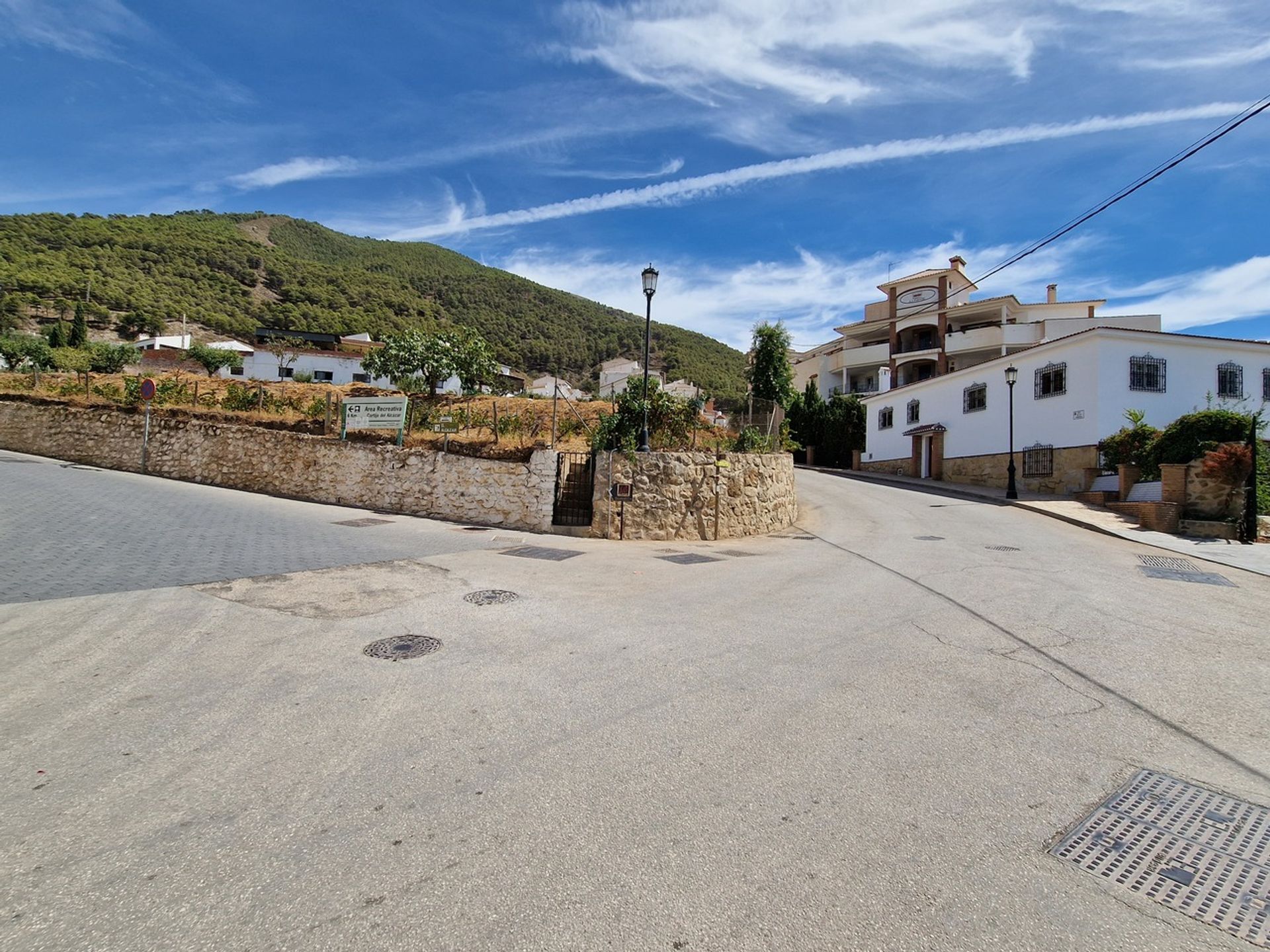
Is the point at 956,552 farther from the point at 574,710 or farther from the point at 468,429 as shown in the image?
the point at 468,429

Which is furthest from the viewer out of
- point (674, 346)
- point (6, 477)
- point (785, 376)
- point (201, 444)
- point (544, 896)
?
point (674, 346)

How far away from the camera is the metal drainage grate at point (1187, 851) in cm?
247

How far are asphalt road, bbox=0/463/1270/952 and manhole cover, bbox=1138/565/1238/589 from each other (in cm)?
210

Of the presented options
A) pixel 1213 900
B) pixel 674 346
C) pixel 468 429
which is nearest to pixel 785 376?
pixel 468 429

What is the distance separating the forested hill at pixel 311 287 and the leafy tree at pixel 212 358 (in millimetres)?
20023

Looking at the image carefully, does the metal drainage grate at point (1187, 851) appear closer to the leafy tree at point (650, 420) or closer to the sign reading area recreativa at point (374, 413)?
the leafy tree at point (650, 420)

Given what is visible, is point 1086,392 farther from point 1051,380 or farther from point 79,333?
point 79,333

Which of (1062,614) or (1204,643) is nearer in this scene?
(1204,643)

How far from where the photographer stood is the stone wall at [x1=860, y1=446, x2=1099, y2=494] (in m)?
21.8

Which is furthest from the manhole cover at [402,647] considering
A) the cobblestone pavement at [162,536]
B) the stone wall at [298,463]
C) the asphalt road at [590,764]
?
the stone wall at [298,463]

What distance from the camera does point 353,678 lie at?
15.9 feet

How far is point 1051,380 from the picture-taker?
23406 millimetres

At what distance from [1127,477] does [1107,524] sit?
3744 millimetres

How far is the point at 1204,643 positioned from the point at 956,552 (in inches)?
231
